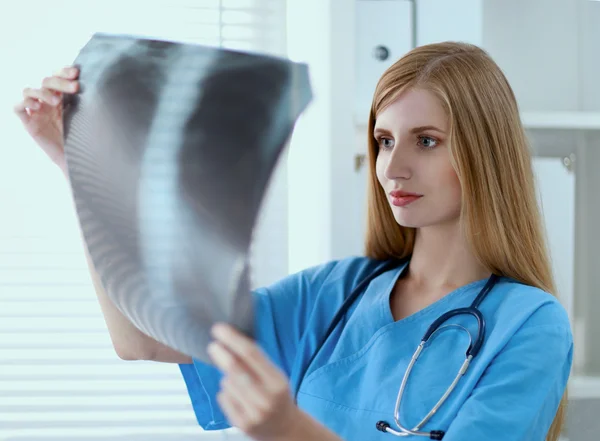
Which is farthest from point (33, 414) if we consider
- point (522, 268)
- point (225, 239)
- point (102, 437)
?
point (225, 239)

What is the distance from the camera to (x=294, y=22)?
1.50 meters

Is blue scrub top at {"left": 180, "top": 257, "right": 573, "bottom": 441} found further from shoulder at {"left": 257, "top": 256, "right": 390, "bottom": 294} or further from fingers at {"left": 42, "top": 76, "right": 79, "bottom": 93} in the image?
fingers at {"left": 42, "top": 76, "right": 79, "bottom": 93}

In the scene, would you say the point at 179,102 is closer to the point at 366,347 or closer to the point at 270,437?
the point at 270,437

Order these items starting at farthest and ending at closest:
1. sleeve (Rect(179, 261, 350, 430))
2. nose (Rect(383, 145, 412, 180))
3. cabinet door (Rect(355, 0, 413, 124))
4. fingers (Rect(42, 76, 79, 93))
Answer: cabinet door (Rect(355, 0, 413, 124)), sleeve (Rect(179, 261, 350, 430)), nose (Rect(383, 145, 412, 180)), fingers (Rect(42, 76, 79, 93))

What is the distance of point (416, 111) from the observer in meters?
0.99

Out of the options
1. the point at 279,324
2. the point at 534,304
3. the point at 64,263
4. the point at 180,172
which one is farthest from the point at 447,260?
the point at 64,263

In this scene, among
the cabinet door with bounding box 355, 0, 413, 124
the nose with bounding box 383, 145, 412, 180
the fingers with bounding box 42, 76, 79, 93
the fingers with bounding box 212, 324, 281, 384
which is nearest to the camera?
the fingers with bounding box 212, 324, 281, 384

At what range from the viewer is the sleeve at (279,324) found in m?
1.09

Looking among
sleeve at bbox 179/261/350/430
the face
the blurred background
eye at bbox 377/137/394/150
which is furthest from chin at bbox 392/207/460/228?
the blurred background

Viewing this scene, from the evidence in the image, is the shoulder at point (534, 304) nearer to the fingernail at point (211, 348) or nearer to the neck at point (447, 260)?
the neck at point (447, 260)

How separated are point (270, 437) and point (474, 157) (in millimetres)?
522

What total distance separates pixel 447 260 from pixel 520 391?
0.25m

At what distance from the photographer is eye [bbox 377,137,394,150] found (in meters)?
1.05

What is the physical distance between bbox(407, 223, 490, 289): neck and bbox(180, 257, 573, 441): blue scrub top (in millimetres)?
29
